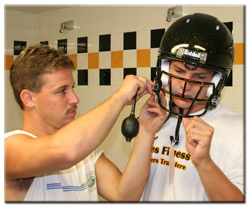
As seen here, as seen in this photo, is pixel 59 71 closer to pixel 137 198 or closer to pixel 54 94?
pixel 54 94

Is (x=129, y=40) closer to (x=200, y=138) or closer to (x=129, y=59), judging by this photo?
(x=129, y=59)

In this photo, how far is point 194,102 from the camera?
1.02 m

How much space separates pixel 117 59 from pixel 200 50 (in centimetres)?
162

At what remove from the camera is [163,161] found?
3.77 ft

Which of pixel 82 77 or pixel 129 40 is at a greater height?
pixel 129 40

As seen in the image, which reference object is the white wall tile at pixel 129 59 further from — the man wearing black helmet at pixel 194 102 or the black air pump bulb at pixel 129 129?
the black air pump bulb at pixel 129 129

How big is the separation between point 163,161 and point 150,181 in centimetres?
9

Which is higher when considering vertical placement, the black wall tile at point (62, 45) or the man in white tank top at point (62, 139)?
the black wall tile at point (62, 45)

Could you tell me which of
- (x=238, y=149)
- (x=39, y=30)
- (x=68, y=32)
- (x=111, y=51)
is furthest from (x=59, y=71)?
(x=39, y=30)

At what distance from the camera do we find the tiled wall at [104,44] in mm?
2373

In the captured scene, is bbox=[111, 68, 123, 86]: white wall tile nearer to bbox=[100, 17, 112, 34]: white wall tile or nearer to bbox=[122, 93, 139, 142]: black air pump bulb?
bbox=[100, 17, 112, 34]: white wall tile

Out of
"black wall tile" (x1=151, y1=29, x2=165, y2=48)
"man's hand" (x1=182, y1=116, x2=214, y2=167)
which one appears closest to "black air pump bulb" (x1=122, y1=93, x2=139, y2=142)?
"man's hand" (x1=182, y1=116, x2=214, y2=167)

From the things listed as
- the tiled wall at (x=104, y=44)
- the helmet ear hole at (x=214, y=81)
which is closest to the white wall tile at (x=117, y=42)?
the tiled wall at (x=104, y=44)

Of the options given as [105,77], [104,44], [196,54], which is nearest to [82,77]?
[105,77]
